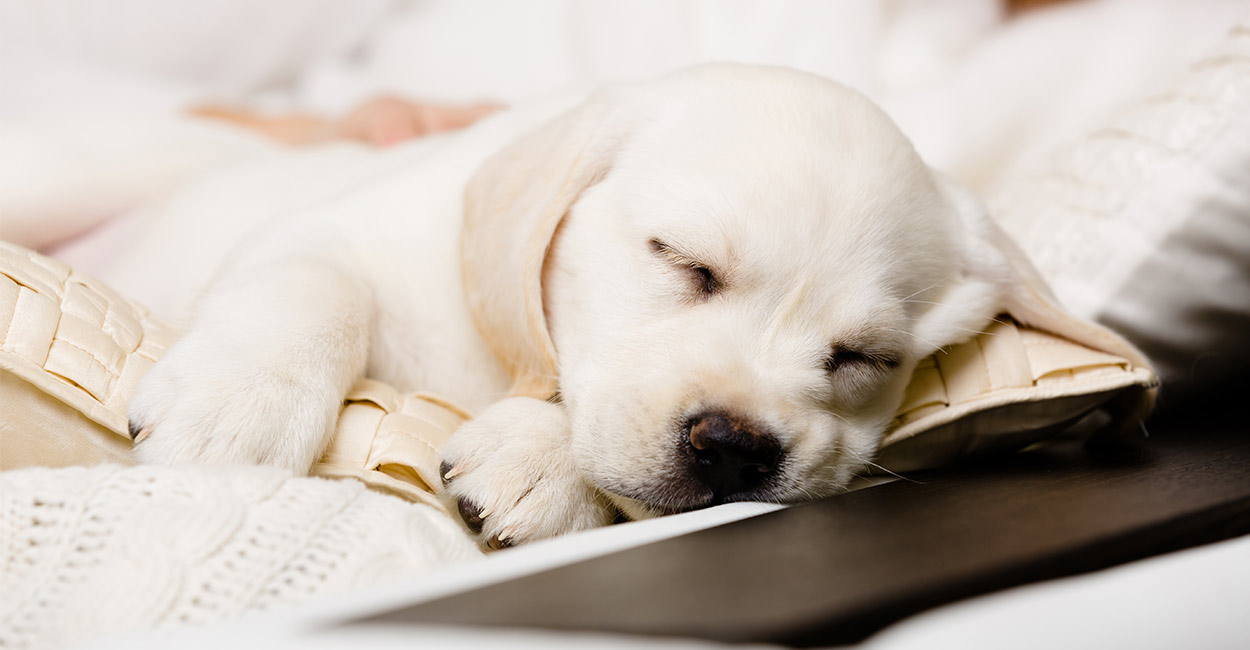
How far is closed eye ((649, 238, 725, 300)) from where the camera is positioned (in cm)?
167

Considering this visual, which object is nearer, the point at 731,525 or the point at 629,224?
the point at 731,525

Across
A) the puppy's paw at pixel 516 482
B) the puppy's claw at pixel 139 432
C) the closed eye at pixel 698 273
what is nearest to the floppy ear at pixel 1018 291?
the closed eye at pixel 698 273

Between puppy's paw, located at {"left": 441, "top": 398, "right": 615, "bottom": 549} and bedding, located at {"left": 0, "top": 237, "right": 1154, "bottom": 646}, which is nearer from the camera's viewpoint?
bedding, located at {"left": 0, "top": 237, "right": 1154, "bottom": 646}

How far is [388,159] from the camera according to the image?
270 centimetres

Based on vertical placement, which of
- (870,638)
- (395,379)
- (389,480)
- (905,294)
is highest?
(870,638)

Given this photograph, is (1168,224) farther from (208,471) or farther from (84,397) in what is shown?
(84,397)

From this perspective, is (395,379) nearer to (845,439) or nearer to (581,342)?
(581,342)

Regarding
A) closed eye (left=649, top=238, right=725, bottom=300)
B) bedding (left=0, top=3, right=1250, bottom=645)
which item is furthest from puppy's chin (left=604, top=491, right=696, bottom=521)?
closed eye (left=649, top=238, right=725, bottom=300)

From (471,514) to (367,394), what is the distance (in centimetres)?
33

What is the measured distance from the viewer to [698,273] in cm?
169

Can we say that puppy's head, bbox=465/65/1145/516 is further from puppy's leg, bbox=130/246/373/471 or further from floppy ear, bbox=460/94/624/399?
puppy's leg, bbox=130/246/373/471

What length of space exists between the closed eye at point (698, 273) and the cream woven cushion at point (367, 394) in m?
0.44

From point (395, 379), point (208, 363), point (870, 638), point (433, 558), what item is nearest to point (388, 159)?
point (395, 379)

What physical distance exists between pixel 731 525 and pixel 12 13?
4346mm
